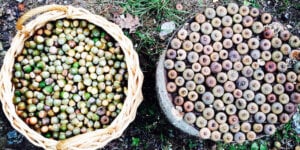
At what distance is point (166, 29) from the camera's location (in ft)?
14.8

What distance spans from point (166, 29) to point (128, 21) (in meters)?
0.35

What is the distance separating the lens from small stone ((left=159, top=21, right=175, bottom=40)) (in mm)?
4516

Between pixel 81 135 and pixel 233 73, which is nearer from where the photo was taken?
pixel 81 135

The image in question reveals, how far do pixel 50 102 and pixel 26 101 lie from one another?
184mm

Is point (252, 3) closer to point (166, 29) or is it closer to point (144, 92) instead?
point (166, 29)

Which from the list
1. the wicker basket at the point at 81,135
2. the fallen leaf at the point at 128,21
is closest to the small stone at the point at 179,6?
the fallen leaf at the point at 128,21

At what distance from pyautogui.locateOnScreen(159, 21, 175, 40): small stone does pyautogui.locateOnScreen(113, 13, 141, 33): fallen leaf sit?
0.22 m

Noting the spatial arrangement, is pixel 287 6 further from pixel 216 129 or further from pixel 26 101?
pixel 26 101

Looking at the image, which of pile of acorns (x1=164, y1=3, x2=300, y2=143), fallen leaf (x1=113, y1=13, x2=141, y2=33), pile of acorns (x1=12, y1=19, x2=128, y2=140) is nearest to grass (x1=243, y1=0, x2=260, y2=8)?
pile of acorns (x1=164, y1=3, x2=300, y2=143)

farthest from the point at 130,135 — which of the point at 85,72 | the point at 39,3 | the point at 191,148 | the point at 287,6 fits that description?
the point at 287,6

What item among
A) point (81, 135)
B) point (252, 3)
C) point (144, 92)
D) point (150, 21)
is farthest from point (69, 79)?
point (252, 3)

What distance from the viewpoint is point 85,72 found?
3.83 metres

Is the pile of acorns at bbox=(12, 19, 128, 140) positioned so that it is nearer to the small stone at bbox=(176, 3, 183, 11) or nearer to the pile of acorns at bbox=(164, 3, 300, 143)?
the pile of acorns at bbox=(164, 3, 300, 143)

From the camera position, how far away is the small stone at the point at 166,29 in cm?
452
